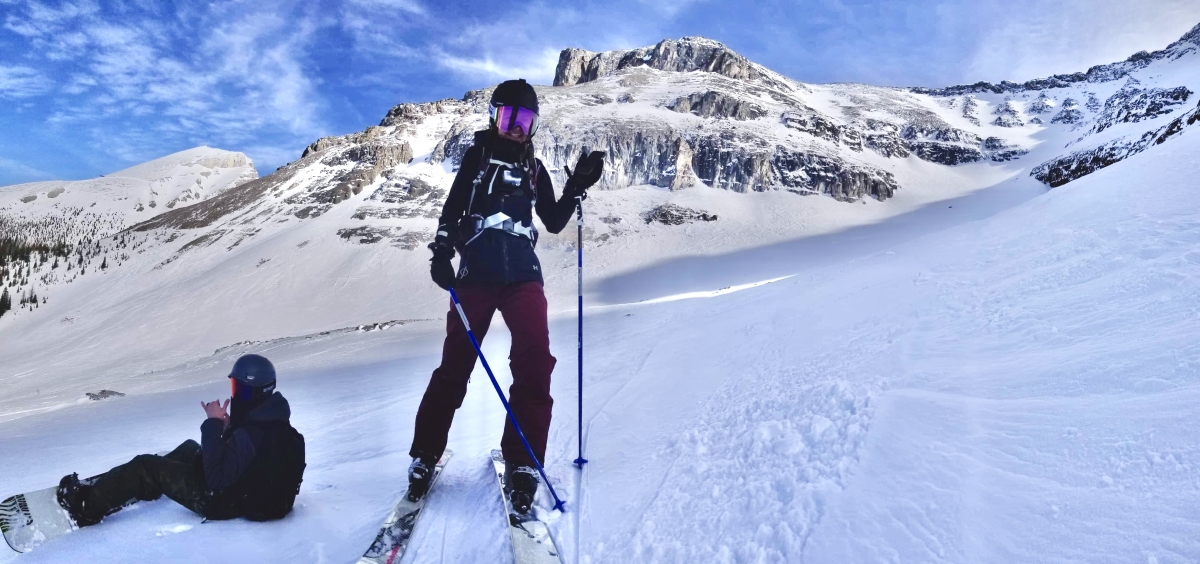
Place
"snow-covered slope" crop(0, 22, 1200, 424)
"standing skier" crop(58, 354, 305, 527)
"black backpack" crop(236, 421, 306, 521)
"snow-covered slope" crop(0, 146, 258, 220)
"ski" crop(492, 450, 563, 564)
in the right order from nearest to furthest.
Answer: "ski" crop(492, 450, 563, 564) → "standing skier" crop(58, 354, 305, 527) → "black backpack" crop(236, 421, 306, 521) → "snow-covered slope" crop(0, 22, 1200, 424) → "snow-covered slope" crop(0, 146, 258, 220)

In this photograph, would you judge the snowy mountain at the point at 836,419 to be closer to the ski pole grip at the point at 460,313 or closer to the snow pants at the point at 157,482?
the snow pants at the point at 157,482

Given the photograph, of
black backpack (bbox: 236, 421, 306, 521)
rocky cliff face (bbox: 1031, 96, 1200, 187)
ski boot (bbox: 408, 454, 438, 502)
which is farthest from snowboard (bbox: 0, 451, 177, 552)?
rocky cliff face (bbox: 1031, 96, 1200, 187)

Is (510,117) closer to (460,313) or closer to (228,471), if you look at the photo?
(460,313)

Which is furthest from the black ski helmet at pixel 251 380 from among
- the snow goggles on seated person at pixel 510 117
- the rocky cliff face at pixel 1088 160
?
the rocky cliff face at pixel 1088 160

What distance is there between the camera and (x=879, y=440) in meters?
3.14

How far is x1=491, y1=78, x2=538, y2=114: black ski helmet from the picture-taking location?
471cm

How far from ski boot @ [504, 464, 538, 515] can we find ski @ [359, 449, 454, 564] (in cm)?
66

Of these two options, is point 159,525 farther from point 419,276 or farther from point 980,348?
point 419,276

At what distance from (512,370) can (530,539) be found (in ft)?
3.96

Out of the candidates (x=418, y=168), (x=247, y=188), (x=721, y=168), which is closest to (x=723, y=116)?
(x=721, y=168)

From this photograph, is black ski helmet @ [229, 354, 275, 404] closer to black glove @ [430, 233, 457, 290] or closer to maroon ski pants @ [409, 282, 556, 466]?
maroon ski pants @ [409, 282, 556, 466]

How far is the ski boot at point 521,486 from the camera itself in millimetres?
3799

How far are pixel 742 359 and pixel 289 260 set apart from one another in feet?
168

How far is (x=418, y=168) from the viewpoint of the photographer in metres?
65.3
